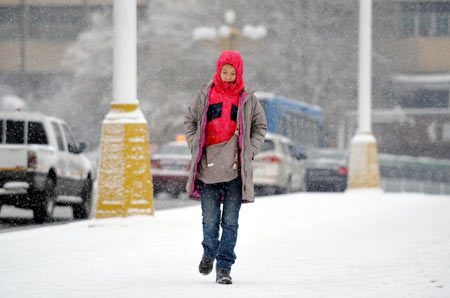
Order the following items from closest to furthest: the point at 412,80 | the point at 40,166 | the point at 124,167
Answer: the point at 124,167, the point at 40,166, the point at 412,80

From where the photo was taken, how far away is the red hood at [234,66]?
717cm

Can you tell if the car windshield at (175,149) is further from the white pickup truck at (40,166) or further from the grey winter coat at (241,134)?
the grey winter coat at (241,134)

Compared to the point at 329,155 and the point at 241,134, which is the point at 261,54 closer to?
the point at 329,155

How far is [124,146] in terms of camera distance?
12.4m

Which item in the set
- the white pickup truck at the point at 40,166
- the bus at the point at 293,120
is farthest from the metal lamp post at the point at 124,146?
the bus at the point at 293,120

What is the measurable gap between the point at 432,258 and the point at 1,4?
61.3m

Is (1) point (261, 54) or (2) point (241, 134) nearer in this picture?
(2) point (241, 134)

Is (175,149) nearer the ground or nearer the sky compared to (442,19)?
nearer the ground

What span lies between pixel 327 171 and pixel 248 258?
775 inches

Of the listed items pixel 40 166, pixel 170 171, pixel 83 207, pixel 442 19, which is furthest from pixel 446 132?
pixel 40 166

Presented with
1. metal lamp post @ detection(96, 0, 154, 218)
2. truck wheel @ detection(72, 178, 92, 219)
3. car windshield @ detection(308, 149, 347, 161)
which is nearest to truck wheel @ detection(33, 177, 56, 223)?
truck wheel @ detection(72, 178, 92, 219)

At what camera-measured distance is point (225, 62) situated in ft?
23.5

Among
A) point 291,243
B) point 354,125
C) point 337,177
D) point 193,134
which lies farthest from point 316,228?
point 354,125

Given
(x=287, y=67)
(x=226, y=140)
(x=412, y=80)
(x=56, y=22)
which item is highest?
(x=56, y=22)
